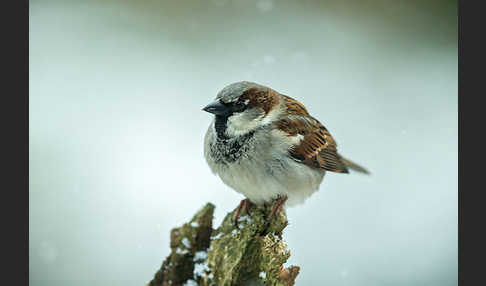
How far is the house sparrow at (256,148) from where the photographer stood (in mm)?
2199

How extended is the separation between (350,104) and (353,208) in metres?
1.22

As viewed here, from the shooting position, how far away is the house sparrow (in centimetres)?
220

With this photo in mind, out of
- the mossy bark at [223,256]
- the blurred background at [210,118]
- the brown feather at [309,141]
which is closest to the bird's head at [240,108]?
the brown feather at [309,141]

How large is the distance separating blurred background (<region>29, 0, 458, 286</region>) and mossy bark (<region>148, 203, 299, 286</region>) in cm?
184

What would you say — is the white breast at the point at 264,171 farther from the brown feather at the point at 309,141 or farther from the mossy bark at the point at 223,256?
A: the mossy bark at the point at 223,256

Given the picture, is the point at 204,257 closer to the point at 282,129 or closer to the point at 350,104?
the point at 282,129

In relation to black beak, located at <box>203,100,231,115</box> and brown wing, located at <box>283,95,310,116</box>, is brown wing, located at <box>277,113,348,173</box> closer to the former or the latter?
brown wing, located at <box>283,95,310,116</box>

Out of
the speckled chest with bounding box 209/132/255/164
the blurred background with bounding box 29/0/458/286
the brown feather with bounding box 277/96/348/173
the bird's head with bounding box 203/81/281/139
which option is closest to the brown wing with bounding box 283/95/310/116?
the brown feather with bounding box 277/96/348/173

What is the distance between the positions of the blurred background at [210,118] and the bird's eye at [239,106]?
170cm

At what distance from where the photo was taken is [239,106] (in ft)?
7.23

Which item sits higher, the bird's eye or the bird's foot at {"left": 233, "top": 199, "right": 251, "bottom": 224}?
the bird's eye

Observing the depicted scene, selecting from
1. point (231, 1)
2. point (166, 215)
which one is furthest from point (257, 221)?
point (231, 1)

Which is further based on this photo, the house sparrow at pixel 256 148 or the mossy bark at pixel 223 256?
the house sparrow at pixel 256 148

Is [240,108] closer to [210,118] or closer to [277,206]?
[277,206]
